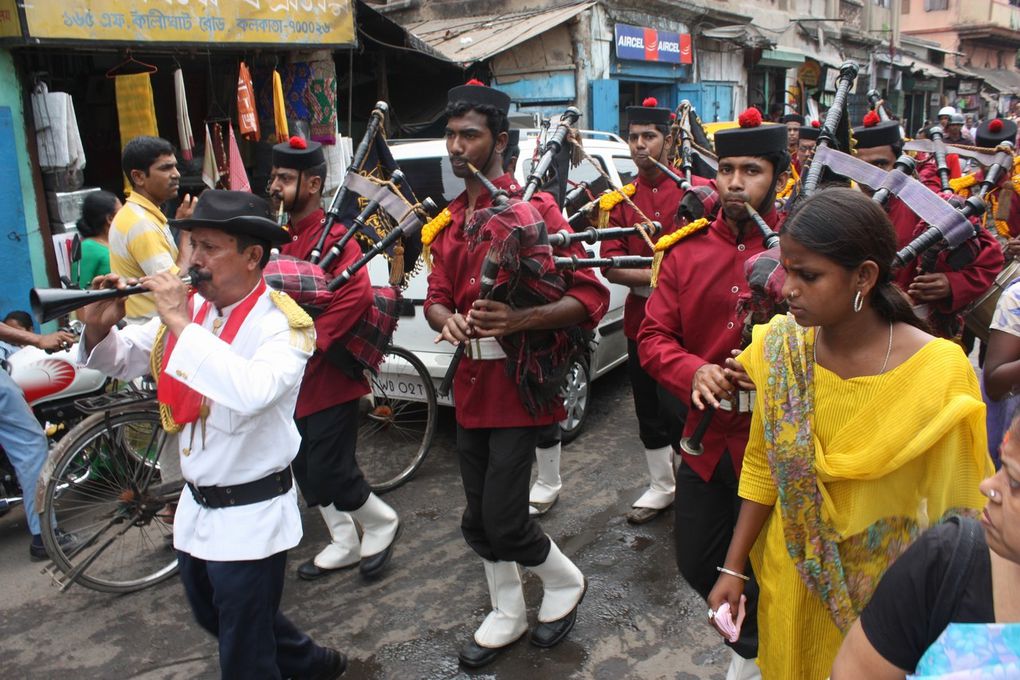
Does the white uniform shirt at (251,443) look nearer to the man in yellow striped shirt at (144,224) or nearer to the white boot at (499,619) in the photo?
the white boot at (499,619)

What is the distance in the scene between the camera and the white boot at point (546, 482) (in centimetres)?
465

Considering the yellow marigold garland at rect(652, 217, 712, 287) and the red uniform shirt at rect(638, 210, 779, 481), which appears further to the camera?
the yellow marigold garland at rect(652, 217, 712, 287)

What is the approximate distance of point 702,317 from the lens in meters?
2.84

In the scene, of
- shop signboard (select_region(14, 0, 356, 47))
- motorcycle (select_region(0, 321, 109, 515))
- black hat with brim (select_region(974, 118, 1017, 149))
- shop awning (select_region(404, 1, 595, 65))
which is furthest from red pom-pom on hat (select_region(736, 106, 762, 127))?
shop awning (select_region(404, 1, 595, 65))

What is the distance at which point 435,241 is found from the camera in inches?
139

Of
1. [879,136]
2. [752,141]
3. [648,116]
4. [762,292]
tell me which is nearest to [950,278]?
[879,136]

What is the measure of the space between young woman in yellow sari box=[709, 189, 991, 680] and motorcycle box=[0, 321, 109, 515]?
3.78 m

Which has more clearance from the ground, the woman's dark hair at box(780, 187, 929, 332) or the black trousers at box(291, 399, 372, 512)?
the woman's dark hair at box(780, 187, 929, 332)

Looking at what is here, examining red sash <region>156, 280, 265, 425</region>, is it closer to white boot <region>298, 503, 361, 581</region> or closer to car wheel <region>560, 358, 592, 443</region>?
white boot <region>298, 503, 361, 581</region>

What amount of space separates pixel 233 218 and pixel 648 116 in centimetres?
341

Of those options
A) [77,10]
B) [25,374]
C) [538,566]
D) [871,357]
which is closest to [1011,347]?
[871,357]

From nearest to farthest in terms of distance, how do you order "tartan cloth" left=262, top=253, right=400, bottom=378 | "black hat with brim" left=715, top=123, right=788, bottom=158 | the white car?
"black hat with brim" left=715, top=123, right=788, bottom=158 < "tartan cloth" left=262, top=253, right=400, bottom=378 < the white car

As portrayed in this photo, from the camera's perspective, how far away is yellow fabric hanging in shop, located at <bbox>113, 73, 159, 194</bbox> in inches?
274

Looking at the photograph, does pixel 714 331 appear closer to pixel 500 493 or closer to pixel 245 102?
pixel 500 493
